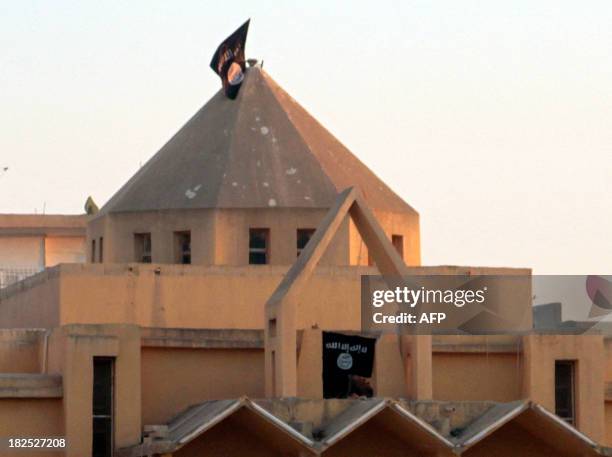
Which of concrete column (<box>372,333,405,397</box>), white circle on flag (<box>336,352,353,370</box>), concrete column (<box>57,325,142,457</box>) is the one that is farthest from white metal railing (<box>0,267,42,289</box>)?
concrete column (<box>57,325,142,457</box>)

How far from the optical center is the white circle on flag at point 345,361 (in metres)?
48.5

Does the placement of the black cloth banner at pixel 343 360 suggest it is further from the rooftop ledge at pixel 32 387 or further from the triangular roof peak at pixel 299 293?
the rooftop ledge at pixel 32 387

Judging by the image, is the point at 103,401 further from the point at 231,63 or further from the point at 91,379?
the point at 231,63

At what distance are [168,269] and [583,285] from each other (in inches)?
433

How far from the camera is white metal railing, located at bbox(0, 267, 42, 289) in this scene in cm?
7194

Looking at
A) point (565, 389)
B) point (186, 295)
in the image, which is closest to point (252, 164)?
point (186, 295)

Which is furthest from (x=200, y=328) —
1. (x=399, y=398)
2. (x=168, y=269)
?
(x=399, y=398)

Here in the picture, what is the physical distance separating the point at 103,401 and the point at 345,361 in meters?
6.05

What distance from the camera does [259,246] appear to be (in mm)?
53844

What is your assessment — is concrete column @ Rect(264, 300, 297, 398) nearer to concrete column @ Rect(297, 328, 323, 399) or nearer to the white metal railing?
concrete column @ Rect(297, 328, 323, 399)

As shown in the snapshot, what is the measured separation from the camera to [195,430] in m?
43.7

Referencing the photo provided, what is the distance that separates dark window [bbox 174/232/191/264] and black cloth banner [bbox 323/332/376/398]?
702cm

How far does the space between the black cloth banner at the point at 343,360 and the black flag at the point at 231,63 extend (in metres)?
11.3

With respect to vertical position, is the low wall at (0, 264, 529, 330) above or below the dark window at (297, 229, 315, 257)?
below
